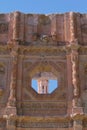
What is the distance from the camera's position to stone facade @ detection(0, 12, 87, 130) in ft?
44.7

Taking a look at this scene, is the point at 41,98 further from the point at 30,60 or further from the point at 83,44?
the point at 83,44

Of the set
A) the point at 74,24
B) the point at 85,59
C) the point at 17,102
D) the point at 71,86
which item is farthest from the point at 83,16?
the point at 17,102

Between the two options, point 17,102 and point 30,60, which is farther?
point 30,60

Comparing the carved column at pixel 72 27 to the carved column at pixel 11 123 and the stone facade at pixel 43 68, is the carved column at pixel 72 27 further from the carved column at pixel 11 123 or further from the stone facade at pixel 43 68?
the carved column at pixel 11 123

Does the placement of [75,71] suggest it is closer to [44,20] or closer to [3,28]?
[44,20]

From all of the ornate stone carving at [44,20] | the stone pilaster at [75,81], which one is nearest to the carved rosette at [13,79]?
the ornate stone carving at [44,20]

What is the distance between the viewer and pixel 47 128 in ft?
44.5

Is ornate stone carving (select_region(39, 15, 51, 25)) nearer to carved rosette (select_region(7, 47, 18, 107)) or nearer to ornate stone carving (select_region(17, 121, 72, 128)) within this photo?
carved rosette (select_region(7, 47, 18, 107))

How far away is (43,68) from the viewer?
603 inches

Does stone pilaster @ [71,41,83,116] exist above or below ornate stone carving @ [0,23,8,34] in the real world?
below

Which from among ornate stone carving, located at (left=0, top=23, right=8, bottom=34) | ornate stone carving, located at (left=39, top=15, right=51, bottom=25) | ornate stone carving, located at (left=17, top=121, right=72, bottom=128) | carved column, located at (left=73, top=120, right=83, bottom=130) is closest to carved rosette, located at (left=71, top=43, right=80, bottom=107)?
carved column, located at (left=73, top=120, right=83, bottom=130)

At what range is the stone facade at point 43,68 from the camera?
13.6m

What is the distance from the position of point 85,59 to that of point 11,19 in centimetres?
376

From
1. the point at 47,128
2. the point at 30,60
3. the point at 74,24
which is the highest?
the point at 74,24
